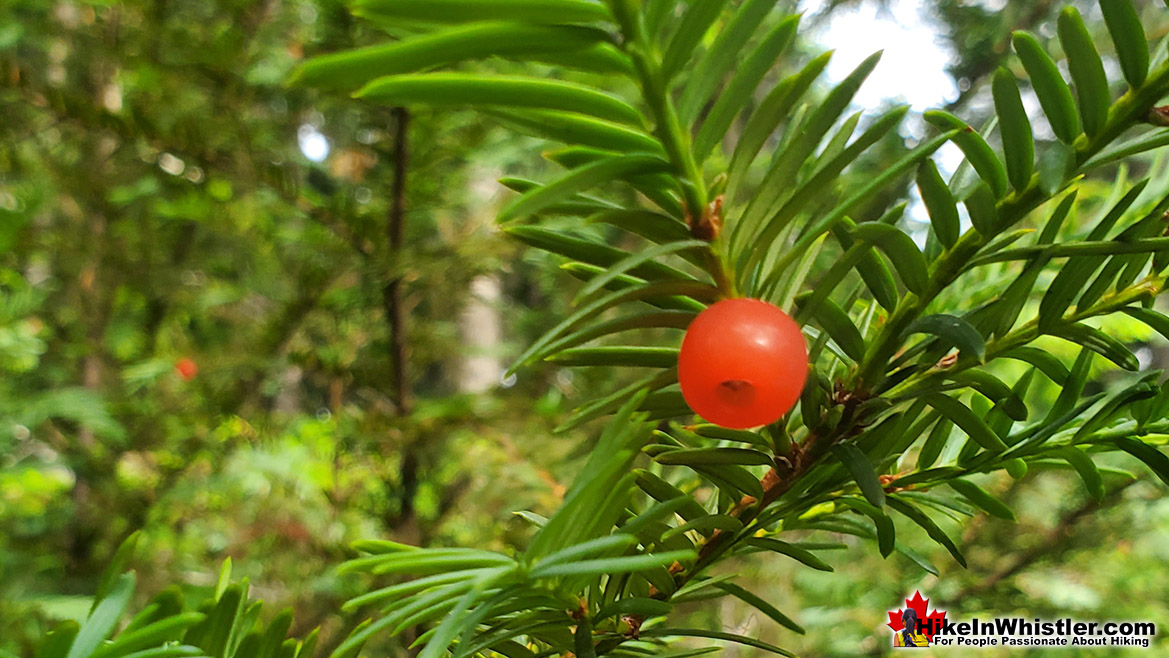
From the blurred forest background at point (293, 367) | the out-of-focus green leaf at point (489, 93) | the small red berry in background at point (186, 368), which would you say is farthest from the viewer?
the small red berry in background at point (186, 368)

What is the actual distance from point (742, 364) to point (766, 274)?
5 cm

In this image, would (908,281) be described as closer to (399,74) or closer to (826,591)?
(399,74)

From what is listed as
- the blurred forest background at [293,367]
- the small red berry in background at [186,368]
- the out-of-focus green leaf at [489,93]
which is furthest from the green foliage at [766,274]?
the small red berry in background at [186,368]

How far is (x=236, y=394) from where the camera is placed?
71cm

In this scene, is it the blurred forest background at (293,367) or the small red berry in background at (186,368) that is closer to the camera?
the blurred forest background at (293,367)

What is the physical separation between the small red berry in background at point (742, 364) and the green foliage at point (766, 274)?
14 millimetres

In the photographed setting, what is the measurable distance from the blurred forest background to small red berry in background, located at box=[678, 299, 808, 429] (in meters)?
0.32

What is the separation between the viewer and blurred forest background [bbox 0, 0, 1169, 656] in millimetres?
564

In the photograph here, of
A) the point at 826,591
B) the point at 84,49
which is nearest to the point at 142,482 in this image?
the point at 84,49

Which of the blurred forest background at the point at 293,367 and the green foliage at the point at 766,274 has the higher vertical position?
the blurred forest background at the point at 293,367

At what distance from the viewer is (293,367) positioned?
2.22 ft

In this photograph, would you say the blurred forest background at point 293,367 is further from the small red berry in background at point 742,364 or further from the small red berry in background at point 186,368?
the small red berry in background at point 742,364

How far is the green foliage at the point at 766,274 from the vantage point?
123 millimetres

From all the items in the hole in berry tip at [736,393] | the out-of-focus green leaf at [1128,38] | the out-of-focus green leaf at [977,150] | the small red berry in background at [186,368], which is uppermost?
the small red berry in background at [186,368]
